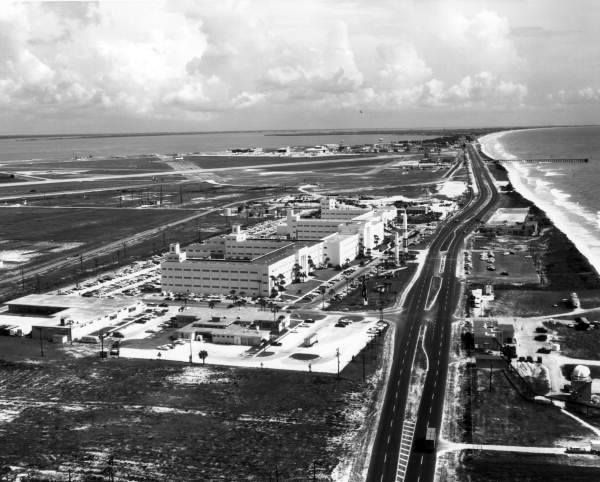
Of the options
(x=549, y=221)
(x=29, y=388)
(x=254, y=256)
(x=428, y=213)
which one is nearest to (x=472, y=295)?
(x=254, y=256)

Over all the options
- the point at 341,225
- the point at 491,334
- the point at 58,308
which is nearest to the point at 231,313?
the point at 58,308

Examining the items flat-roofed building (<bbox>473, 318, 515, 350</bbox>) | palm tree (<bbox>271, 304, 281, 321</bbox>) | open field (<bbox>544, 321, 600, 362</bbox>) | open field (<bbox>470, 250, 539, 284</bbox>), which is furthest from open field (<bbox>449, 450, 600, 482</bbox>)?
open field (<bbox>470, 250, 539, 284</bbox>)

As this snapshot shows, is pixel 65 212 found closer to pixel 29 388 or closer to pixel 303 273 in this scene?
pixel 303 273

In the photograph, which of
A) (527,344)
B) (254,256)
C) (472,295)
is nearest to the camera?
(527,344)

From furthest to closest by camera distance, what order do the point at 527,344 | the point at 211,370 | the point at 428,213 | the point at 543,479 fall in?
the point at 428,213, the point at 527,344, the point at 211,370, the point at 543,479

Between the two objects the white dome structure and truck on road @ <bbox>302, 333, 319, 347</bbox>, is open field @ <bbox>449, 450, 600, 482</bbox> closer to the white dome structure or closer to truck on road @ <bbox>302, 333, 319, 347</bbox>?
the white dome structure

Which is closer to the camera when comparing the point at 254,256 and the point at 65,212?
the point at 254,256

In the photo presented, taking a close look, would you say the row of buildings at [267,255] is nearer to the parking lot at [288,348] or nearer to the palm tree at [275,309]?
the palm tree at [275,309]
